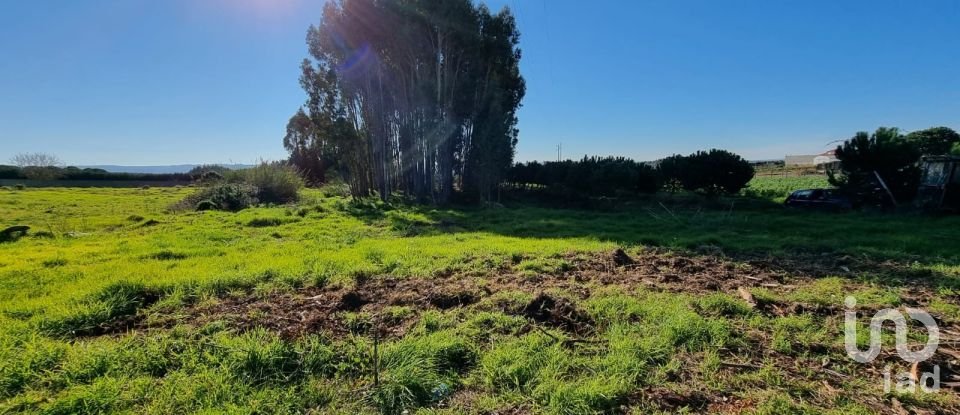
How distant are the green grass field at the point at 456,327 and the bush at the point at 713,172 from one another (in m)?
12.0

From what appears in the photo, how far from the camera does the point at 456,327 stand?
3.54 meters

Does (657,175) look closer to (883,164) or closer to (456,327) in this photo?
(883,164)

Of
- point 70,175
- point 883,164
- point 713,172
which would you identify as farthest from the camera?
point 70,175

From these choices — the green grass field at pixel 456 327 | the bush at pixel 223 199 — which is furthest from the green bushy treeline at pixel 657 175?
the bush at pixel 223 199

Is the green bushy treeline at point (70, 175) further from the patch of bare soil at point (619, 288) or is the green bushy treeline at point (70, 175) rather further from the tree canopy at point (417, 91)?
the patch of bare soil at point (619, 288)

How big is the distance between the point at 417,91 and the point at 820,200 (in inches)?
704

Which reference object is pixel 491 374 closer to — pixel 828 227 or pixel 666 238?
pixel 666 238

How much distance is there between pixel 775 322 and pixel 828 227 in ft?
31.8

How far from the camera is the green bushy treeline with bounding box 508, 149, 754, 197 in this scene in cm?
1912

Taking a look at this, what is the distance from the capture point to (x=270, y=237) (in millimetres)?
9711

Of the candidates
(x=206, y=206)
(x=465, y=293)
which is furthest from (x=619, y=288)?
(x=206, y=206)

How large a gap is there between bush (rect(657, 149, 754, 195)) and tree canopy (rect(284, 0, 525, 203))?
9012 millimetres

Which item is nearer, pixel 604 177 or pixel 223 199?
pixel 223 199

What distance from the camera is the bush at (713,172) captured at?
19.0 meters
